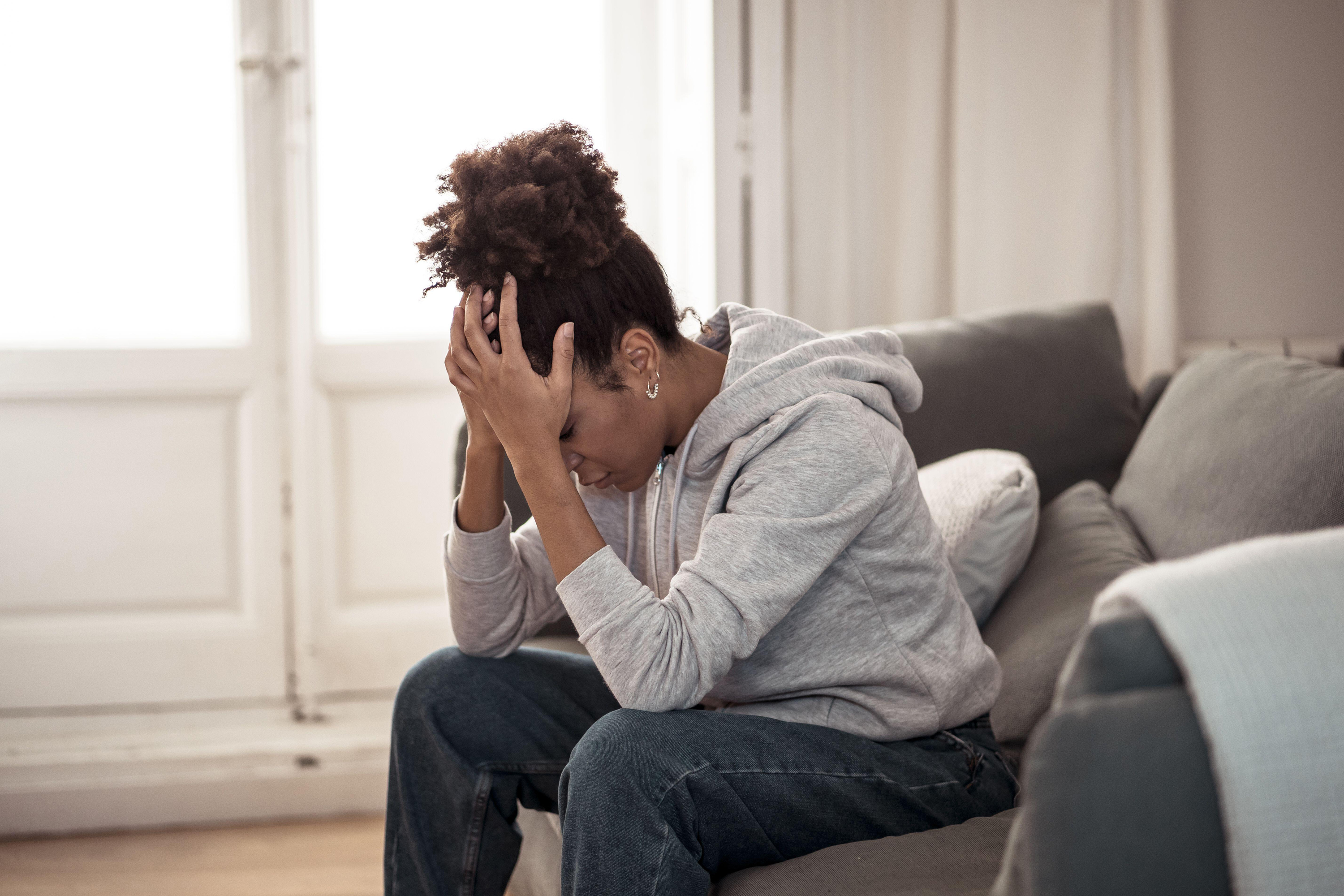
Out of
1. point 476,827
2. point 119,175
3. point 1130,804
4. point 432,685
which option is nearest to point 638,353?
point 432,685

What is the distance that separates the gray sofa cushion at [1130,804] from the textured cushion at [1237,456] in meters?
0.72

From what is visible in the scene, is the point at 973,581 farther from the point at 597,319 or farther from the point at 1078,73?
the point at 1078,73

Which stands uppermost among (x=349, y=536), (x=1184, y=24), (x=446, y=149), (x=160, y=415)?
(x=1184, y=24)

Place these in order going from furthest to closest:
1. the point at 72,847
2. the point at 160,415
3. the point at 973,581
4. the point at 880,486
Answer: the point at 160,415 → the point at 72,847 → the point at 973,581 → the point at 880,486

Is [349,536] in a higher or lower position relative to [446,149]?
lower

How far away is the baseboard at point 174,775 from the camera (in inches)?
79.0

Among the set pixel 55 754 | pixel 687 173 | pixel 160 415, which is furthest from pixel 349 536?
pixel 687 173

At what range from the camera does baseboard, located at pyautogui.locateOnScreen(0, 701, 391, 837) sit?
2.01 m

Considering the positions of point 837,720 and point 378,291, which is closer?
point 837,720

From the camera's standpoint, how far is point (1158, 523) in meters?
1.31

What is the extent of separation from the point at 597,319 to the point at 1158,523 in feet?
2.55

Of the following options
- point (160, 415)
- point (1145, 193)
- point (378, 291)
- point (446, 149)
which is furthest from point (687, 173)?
point (160, 415)

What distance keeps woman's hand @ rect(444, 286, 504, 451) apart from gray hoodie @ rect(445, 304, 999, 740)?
0.34 ft

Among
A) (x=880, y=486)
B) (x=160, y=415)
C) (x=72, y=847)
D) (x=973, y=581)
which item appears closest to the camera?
(x=880, y=486)
